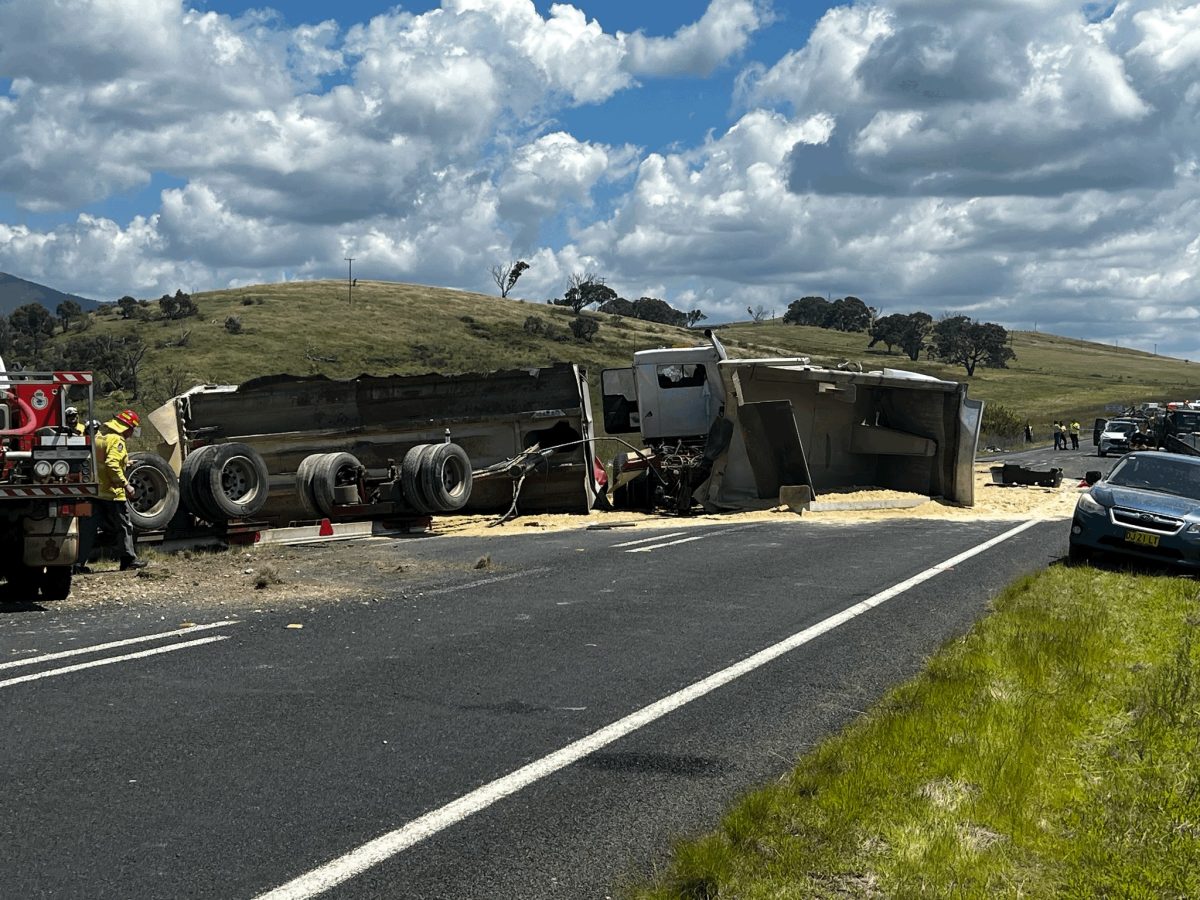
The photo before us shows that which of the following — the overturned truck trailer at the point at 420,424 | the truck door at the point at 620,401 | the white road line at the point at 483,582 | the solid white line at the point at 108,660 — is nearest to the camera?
the solid white line at the point at 108,660

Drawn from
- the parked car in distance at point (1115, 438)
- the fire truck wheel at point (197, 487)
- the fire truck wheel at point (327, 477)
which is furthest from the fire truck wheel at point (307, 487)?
the parked car in distance at point (1115, 438)

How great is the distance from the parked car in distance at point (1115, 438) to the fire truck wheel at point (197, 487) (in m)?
41.0

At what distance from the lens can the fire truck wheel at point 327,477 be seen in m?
17.4

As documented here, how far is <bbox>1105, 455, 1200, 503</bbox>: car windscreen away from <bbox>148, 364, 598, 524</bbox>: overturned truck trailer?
8.16 m

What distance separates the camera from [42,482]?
33.4 feet

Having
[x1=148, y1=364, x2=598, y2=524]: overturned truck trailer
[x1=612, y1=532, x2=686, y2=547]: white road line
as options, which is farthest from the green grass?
[x1=148, y1=364, x2=598, y2=524]: overturned truck trailer

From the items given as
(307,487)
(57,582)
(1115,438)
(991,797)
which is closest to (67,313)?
(1115,438)

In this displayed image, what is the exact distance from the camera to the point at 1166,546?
13.1m

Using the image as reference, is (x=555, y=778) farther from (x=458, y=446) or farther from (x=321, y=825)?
(x=458, y=446)

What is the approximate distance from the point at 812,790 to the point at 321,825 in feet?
6.48

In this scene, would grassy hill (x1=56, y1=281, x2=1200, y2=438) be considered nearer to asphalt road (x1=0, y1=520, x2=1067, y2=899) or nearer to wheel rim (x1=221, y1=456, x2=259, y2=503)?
wheel rim (x1=221, y1=456, x2=259, y2=503)

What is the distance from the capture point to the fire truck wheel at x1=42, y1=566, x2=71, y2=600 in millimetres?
10727

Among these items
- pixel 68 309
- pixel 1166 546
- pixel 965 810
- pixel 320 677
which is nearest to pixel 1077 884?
pixel 965 810

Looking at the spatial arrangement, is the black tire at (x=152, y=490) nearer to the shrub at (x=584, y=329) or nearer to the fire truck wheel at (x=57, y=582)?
the fire truck wheel at (x=57, y=582)
